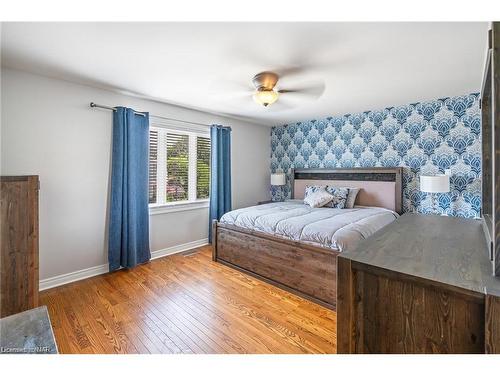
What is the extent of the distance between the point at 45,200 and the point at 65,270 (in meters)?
0.81

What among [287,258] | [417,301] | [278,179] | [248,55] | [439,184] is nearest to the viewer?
[417,301]

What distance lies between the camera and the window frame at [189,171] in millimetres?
3525

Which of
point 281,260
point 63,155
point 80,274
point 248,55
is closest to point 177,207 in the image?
point 80,274

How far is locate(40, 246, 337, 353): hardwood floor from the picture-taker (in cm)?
175

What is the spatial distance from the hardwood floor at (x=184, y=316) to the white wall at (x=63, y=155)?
1.47ft

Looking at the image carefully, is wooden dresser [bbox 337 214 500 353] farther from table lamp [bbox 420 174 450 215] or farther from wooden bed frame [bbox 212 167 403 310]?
table lamp [bbox 420 174 450 215]

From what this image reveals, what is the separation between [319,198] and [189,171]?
2097 millimetres

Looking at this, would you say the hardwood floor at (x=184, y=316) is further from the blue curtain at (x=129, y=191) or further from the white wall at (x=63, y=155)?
the white wall at (x=63, y=155)

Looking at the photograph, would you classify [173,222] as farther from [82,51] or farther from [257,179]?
[82,51]

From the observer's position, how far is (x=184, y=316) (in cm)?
210

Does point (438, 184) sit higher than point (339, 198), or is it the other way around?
point (438, 184)

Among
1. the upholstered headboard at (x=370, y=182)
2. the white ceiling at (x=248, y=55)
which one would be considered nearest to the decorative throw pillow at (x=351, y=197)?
the upholstered headboard at (x=370, y=182)

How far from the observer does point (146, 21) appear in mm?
1582

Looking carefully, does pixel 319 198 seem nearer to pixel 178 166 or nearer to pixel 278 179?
pixel 278 179
